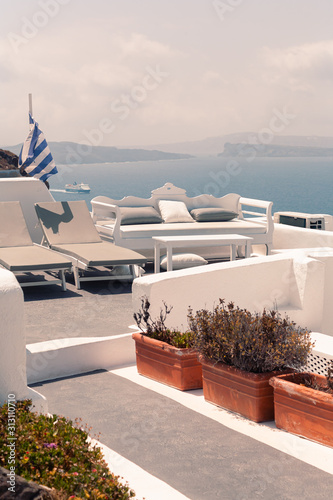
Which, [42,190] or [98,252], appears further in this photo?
[42,190]

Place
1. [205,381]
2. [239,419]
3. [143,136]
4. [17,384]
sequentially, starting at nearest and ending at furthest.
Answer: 1. [17,384]
2. [239,419]
3. [205,381]
4. [143,136]

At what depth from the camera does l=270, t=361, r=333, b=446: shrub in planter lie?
362 centimetres

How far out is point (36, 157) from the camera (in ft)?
38.9

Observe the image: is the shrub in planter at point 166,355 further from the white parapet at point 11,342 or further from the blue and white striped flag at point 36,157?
the blue and white striped flag at point 36,157

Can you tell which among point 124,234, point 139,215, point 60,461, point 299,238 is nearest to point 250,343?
point 60,461

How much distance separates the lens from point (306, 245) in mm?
9883

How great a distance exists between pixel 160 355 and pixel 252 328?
31.1 inches

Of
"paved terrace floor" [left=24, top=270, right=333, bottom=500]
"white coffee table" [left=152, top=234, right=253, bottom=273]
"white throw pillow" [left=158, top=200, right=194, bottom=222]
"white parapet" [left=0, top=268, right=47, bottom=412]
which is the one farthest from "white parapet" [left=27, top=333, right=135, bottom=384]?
"white throw pillow" [left=158, top=200, right=194, bottom=222]

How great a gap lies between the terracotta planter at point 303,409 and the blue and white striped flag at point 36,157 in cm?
831

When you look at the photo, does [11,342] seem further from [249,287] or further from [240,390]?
[249,287]

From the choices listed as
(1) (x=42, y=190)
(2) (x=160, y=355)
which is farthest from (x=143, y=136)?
(2) (x=160, y=355)

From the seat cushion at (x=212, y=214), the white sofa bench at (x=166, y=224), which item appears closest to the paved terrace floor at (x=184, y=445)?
the white sofa bench at (x=166, y=224)

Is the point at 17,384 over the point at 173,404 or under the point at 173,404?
over

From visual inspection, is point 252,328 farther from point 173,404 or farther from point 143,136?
point 143,136
